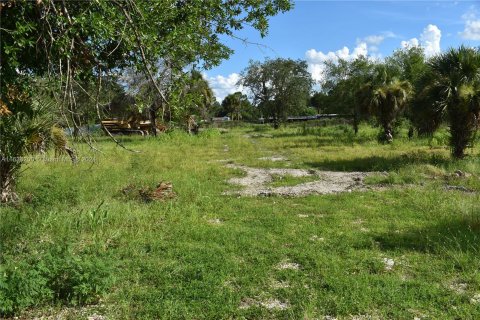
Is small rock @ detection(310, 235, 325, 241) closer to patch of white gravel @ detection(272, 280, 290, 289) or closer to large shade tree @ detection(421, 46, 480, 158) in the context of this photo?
patch of white gravel @ detection(272, 280, 290, 289)

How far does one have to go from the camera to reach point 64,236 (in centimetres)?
659

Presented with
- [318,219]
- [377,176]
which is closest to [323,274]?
[318,219]

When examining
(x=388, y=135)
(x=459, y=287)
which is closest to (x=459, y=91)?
(x=388, y=135)

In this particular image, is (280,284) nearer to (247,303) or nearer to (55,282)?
(247,303)

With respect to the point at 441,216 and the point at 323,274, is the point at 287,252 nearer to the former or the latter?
the point at 323,274

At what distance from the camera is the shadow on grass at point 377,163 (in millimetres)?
14971

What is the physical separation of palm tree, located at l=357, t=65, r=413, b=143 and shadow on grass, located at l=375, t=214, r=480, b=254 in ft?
59.1

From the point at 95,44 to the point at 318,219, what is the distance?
4959 mm

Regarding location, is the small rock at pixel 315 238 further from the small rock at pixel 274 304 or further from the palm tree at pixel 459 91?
the palm tree at pixel 459 91

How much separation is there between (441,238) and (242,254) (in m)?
3.07

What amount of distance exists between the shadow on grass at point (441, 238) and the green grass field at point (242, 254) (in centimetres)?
3

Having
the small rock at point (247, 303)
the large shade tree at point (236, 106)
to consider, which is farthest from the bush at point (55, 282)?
the large shade tree at point (236, 106)

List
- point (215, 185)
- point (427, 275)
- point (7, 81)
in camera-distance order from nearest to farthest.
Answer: point (7, 81) → point (427, 275) → point (215, 185)

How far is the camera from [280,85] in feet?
154
